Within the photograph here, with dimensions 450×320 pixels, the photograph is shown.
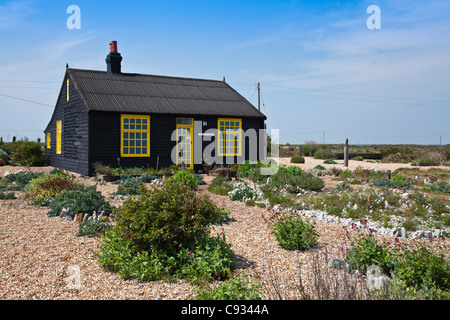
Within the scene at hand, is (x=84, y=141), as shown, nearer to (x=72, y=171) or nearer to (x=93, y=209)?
(x=72, y=171)

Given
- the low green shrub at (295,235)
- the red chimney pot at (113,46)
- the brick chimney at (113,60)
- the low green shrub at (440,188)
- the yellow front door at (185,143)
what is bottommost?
the low green shrub at (295,235)

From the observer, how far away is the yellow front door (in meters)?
16.9

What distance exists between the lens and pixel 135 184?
1074 cm

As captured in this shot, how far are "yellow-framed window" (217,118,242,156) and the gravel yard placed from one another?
10.1 m

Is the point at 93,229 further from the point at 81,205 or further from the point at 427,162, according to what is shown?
the point at 427,162

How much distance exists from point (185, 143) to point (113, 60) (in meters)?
5.71

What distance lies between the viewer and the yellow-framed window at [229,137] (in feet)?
58.3

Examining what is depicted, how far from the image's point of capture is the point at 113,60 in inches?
728

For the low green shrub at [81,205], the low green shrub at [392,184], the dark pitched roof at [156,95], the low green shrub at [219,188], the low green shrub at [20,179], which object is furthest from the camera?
the dark pitched roof at [156,95]

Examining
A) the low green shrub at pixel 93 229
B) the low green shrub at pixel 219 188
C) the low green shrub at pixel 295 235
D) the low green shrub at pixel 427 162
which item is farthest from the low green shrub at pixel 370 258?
the low green shrub at pixel 427 162

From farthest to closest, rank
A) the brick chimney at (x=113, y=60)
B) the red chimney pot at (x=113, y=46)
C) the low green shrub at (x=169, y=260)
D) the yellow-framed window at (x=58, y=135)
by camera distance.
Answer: the yellow-framed window at (x=58, y=135), the brick chimney at (x=113, y=60), the red chimney pot at (x=113, y=46), the low green shrub at (x=169, y=260)

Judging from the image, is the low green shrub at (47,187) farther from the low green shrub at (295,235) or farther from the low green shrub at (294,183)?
the low green shrub at (295,235)
